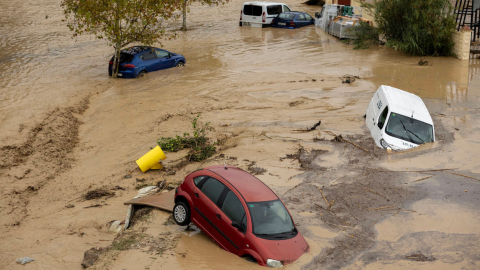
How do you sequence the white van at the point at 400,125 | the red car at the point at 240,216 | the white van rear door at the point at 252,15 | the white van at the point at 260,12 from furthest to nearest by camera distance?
the white van rear door at the point at 252,15 < the white van at the point at 260,12 < the white van at the point at 400,125 < the red car at the point at 240,216

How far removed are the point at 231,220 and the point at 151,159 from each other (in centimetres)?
452

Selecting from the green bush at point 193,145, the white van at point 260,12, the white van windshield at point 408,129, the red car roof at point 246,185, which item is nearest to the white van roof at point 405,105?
the white van windshield at point 408,129

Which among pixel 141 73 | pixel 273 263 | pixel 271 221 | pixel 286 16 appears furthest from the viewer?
pixel 286 16

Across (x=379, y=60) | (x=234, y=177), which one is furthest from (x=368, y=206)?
(x=379, y=60)

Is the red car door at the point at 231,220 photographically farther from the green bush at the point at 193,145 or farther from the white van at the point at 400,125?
the white van at the point at 400,125

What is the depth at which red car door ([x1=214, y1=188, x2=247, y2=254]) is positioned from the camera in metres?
7.26

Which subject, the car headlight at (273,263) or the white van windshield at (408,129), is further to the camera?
the white van windshield at (408,129)

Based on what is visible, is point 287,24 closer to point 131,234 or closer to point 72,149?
point 72,149

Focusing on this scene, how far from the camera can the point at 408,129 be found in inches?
478

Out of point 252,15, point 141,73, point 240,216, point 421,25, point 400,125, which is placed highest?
point 421,25

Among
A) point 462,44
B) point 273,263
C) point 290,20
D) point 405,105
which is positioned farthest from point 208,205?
point 290,20

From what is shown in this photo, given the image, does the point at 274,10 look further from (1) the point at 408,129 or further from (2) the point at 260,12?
(1) the point at 408,129

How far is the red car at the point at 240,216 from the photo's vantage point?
7137 mm

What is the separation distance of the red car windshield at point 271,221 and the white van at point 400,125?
17.3ft
